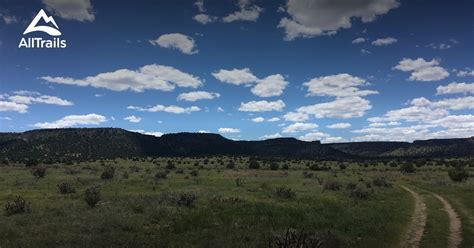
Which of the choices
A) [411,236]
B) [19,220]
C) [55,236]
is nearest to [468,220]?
[411,236]

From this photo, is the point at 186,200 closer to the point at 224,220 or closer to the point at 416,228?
the point at 224,220

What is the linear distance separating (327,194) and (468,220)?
12.5 meters

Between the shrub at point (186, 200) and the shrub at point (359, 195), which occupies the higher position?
the shrub at point (186, 200)

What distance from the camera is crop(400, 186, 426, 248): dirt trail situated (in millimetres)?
17886

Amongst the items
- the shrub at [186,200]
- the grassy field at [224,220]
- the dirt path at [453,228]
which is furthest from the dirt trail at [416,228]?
the shrub at [186,200]

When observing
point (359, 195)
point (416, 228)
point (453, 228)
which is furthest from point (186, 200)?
point (453, 228)

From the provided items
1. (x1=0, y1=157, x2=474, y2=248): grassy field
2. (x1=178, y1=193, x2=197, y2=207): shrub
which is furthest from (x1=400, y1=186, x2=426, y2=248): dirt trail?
(x1=178, y1=193, x2=197, y2=207): shrub

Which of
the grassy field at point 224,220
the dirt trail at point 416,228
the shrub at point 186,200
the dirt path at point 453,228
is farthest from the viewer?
the shrub at point 186,200

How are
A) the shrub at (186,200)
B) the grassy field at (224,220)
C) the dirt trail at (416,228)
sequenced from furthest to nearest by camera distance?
the shrub at (186,200), the dirt trail at (416,228), the grassy field at (224,220)

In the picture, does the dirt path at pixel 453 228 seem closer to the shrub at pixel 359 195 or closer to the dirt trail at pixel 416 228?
the dirt trail at pixel 416 228

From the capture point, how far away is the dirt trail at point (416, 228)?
17.9 meters

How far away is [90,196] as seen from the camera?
25.5 meters

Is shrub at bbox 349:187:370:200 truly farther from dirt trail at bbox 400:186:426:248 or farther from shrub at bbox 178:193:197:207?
shrub at bbox 178:193:197:207

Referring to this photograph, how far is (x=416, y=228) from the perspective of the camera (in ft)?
69.3
